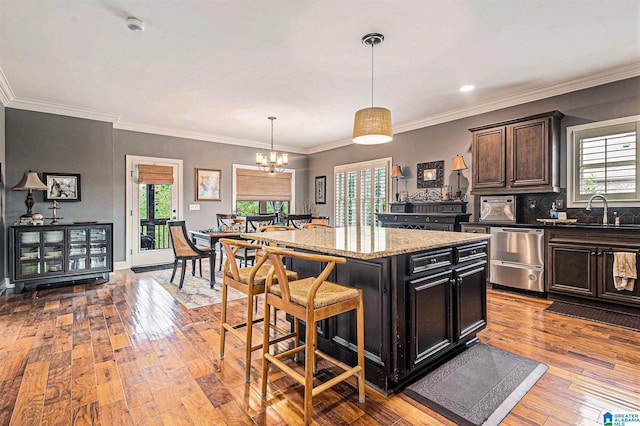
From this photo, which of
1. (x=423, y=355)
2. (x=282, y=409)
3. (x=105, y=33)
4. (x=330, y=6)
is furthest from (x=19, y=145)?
(x=423, y=355)

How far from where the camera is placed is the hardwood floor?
177 centimetres

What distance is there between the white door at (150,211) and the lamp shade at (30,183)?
1.40m

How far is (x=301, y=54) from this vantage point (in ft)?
10.7

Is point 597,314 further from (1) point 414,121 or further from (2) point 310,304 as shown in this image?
(1) point 414,121

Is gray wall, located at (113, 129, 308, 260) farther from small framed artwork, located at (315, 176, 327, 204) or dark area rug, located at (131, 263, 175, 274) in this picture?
small framed artwork, located at (315, 176, 327, 204)

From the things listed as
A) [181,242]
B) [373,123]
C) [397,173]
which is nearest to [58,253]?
[181,242]

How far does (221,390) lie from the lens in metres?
2.00

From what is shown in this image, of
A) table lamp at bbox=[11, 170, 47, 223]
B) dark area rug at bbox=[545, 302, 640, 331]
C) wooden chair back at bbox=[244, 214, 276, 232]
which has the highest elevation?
table lamp at bbox=[11, 170, 47, 223]

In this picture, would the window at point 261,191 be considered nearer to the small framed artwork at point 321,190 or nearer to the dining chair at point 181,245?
the small framed artwork at point 321,190

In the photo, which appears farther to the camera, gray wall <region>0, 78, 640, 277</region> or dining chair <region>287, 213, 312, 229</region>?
dining chair <region>287, 213, 312, 229</region>

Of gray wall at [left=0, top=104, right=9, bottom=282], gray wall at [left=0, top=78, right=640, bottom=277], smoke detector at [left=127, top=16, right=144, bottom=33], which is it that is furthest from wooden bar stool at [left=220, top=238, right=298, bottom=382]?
gray wall at [left=0, top=104, right=9, bottom=282]

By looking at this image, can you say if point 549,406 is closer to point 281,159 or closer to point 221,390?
point 221,390

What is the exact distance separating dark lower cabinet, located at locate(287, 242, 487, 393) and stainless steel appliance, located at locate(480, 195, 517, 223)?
2.26 metres

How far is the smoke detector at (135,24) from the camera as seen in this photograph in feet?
8.59
